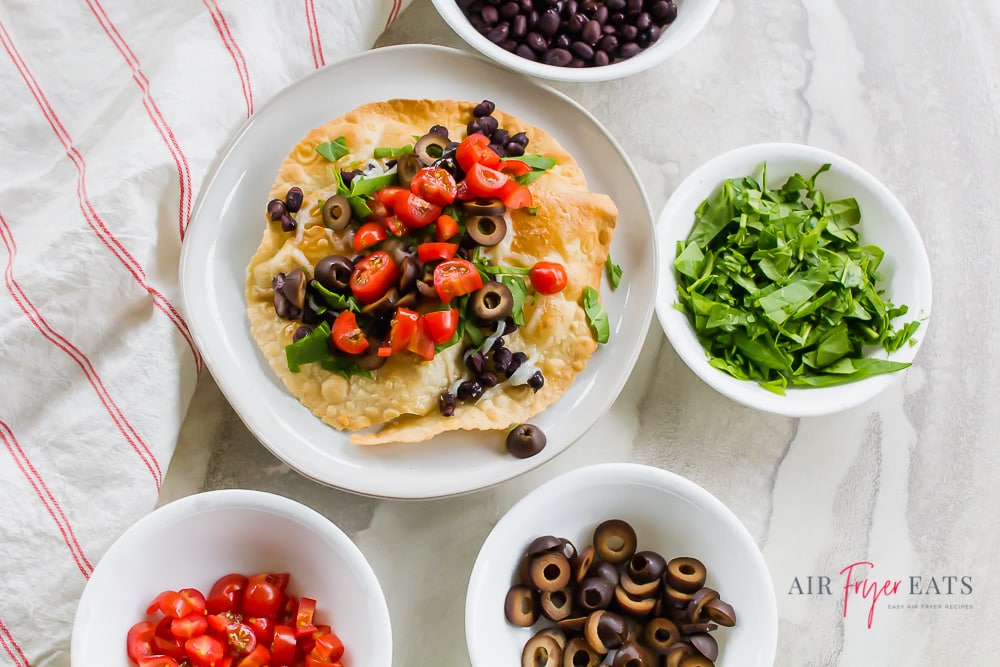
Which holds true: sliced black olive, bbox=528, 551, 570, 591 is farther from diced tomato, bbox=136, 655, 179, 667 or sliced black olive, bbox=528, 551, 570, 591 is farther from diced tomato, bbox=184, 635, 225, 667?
diced tomato, bbox=136, 655, 179, 667

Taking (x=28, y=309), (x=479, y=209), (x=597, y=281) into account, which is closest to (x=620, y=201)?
(x=597, y=281)

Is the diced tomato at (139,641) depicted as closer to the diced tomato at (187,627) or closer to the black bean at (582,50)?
the diced tomato at (187,627)

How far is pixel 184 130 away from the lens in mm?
2609

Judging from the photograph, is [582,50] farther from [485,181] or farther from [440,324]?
[440,324]

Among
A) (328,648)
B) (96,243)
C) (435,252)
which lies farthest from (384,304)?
(328,648)

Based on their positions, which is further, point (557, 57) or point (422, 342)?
point (557, 57)

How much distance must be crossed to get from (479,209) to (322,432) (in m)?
0.78

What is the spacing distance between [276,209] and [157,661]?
1.26m

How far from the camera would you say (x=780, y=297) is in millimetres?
2715

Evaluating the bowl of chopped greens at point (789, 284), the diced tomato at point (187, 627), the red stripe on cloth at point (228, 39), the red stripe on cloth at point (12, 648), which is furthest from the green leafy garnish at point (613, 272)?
the red stripe on cloth at point (12, 648)

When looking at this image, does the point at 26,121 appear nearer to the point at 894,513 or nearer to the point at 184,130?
the point at 184,130

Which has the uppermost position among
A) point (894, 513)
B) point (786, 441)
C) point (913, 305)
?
point (913, 305)

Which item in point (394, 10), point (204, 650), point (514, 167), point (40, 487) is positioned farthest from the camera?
point (394, 10)

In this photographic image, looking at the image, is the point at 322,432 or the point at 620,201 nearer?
the point at 322,432
